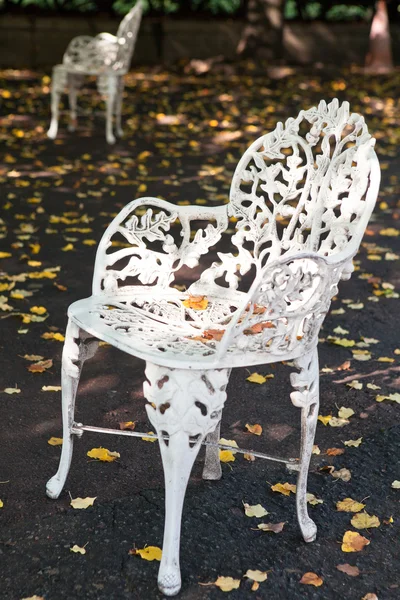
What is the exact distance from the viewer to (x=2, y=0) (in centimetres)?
1472

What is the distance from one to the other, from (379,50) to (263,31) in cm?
218

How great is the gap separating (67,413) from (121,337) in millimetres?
481

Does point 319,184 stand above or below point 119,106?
above

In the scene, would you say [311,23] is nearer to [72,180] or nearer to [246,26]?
[246,26]

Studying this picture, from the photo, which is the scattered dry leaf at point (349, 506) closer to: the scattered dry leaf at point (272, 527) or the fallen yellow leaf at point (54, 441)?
the scattered dry leaf at point (272, 527)

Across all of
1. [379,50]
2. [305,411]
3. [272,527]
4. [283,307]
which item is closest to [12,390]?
[272,527]

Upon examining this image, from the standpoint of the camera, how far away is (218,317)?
10.6 feet

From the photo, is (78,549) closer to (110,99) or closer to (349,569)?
(349,569)

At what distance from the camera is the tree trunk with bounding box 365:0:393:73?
1492 centimetres

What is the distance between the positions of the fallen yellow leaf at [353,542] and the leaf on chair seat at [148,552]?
646mm

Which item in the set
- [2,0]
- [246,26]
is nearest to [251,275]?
[246,26]

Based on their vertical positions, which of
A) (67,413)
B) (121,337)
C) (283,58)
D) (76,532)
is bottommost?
(283,58)

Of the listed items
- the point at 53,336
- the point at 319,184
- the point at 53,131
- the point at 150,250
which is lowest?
the point at 53,131

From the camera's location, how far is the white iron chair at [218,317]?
8.69 ft
